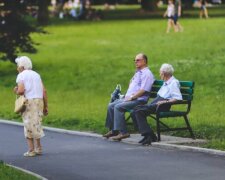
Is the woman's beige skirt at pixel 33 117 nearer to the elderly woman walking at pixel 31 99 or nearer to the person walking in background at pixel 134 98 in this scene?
the elderly woman walking at pixel 31 99

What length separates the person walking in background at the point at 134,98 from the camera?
15.2 m

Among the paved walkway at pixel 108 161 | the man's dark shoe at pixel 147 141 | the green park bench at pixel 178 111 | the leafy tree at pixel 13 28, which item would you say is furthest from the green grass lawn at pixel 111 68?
the paved walkway at pixel 108 161

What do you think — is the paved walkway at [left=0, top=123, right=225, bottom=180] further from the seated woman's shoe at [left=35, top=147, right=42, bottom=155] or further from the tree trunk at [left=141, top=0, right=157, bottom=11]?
the tree trunk at [left=141, top=0, right=157, bottom=11]

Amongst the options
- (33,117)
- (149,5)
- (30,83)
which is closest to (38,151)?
(33,117)

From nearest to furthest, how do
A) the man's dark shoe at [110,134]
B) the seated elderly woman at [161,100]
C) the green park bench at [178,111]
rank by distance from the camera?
the seated elderly woman at [161,100], the green park bench at [178,111], the man's dark shoe at [110,134]

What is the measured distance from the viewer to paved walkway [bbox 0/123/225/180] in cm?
1136

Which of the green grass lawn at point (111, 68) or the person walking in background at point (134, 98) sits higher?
the person walking in background at point (134, 98)

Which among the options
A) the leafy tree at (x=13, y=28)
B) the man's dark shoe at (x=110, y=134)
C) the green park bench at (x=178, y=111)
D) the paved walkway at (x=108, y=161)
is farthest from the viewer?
the leafy tree at (x=13, y=28)

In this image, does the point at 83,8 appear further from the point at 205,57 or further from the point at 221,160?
the point at 221,160

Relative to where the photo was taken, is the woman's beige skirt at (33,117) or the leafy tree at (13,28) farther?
the leafy tree at (13,28)

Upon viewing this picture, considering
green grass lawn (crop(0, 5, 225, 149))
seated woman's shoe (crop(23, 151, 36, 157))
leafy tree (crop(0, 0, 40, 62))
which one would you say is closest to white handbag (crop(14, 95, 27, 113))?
seated woman's shoe (crop(23, 151, 36, 157))

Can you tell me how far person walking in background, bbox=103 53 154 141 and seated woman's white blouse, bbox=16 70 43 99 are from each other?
2.02 meters

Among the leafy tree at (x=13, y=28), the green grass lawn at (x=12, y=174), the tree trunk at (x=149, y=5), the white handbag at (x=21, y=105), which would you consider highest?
the white handbag at (x=21, y=105)

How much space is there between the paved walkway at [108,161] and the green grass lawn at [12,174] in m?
0.41
